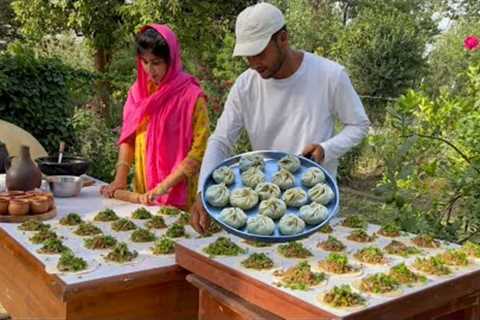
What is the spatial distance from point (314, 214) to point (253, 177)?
0.25 metres

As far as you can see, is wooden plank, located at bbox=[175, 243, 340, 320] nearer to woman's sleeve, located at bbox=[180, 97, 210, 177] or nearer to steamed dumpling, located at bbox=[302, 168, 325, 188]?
steamed dumpling, located at bbox=[302, 168, 325, 188]

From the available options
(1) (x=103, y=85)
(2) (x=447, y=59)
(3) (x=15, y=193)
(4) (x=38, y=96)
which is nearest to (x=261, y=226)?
(3) (x=15, y=193)

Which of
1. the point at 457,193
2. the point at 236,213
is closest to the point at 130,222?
the point at 236,213

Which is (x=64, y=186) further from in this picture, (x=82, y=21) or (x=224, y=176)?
(x=82, y=21)

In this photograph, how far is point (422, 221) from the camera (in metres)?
2.33

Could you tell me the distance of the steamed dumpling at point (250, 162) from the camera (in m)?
1.80

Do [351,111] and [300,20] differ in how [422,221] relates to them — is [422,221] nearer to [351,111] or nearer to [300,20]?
[351,111]

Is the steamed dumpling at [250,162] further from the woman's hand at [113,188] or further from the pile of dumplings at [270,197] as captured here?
the woman's hand at [113,188]

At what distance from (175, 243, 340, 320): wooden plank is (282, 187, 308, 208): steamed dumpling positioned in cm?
30

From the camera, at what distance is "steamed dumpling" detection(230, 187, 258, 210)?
1.64 metres

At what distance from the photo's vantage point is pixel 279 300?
131 cm

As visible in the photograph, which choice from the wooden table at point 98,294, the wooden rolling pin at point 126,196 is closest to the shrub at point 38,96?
the wooden rolling pin at point 126,196

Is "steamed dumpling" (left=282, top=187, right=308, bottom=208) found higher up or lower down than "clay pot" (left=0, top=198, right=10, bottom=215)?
higher up

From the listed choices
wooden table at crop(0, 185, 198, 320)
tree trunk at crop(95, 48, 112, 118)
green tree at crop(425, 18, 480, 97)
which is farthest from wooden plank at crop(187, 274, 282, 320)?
green tree at crop(425, 18, 480, 97)
